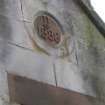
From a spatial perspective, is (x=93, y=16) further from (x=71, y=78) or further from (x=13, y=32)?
(x=13, y=32)

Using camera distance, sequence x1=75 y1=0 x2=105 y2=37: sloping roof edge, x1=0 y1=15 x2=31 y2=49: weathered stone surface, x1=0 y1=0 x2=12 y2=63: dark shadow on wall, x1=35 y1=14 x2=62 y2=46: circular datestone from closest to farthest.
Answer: x1=0 y1=0 x2=12 y2=63: dark shadow on wall, x1=0 y1=15 x2=31 y2=49: weathered stone surface, x1=35 y1=14 x2=62 y2=46: circular datestone, x1=75 y1=0 x2=105 y2=37: sloping roof edge

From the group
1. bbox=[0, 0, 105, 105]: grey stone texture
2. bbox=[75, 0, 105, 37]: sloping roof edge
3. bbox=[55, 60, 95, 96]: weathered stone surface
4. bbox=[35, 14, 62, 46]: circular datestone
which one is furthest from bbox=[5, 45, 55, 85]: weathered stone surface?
bbox=[75, 0, 105, 37]: sloping roof edge

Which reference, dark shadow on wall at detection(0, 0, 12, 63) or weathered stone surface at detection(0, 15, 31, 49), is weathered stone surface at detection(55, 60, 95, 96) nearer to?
weathered stone surface at detection(0, 15, 31, 49)

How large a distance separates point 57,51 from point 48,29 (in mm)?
269

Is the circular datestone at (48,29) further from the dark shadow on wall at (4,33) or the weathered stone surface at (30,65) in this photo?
the dark shadow on wall at (4,33)

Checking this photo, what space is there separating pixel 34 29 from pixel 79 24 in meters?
0.86

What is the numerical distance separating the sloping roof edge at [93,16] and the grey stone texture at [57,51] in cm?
4

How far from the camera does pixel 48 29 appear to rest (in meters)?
7.29

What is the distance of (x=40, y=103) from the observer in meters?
6.74

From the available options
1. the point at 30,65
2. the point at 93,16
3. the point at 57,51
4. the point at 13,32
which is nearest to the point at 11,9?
the point at 13,32

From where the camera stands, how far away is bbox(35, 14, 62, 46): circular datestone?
7.17 metres

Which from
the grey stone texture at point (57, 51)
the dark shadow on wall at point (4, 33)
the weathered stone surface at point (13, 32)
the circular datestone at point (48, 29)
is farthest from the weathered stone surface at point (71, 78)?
the dark shadow on wall at point (4, 33)

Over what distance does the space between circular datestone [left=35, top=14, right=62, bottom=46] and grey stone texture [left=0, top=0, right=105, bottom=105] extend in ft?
Answer: 0.27

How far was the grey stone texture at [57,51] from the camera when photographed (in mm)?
6613
